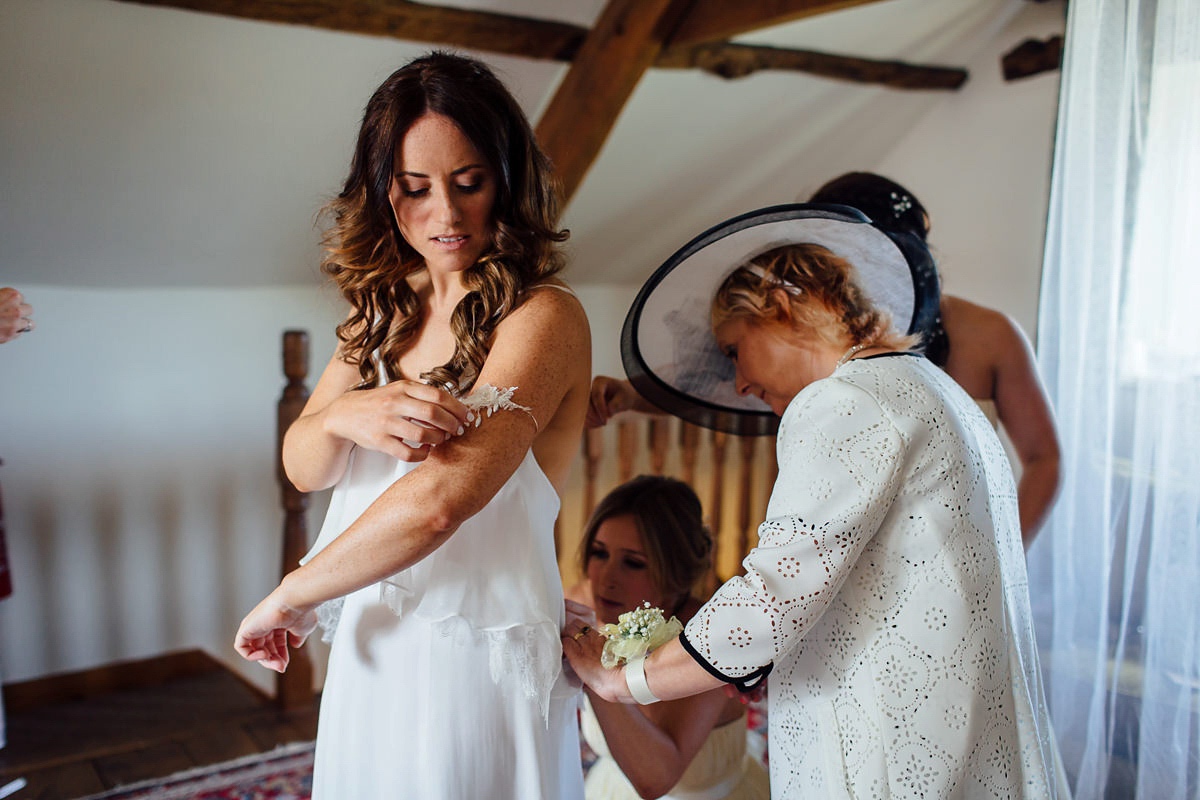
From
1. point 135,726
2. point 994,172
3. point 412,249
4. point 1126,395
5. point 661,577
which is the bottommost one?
point 135,726

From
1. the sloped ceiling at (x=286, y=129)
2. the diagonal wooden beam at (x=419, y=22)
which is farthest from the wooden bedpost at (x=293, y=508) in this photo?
the diagonal wooden beam at (x=419, y=22)

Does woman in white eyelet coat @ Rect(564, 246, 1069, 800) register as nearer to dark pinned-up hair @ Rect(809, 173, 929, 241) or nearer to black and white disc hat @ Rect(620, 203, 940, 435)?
black and white disc hat @ Rect(620, 203, 940, 435)

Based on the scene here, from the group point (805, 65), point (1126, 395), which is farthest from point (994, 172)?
point (1126, 395)

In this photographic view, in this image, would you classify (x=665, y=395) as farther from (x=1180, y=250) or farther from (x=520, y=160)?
(x=1180, y=250)

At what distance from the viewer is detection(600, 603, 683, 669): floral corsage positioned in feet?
4.14

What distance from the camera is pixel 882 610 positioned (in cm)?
118

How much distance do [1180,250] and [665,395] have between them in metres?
0.97

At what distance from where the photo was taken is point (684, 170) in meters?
4.38

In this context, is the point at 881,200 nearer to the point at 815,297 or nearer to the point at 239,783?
the point at 815,297

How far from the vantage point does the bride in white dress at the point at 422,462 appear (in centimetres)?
116

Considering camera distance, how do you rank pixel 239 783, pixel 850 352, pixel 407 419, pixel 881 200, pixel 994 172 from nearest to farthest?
1. pixel 407 419
2. pixel 850 352
3. pixel 881 200
4. pixel 239 783
5. pixel 994 172

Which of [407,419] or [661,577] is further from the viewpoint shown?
[661,577]

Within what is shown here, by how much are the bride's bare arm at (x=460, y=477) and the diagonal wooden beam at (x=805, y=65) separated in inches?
104

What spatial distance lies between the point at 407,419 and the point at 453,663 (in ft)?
1.13
